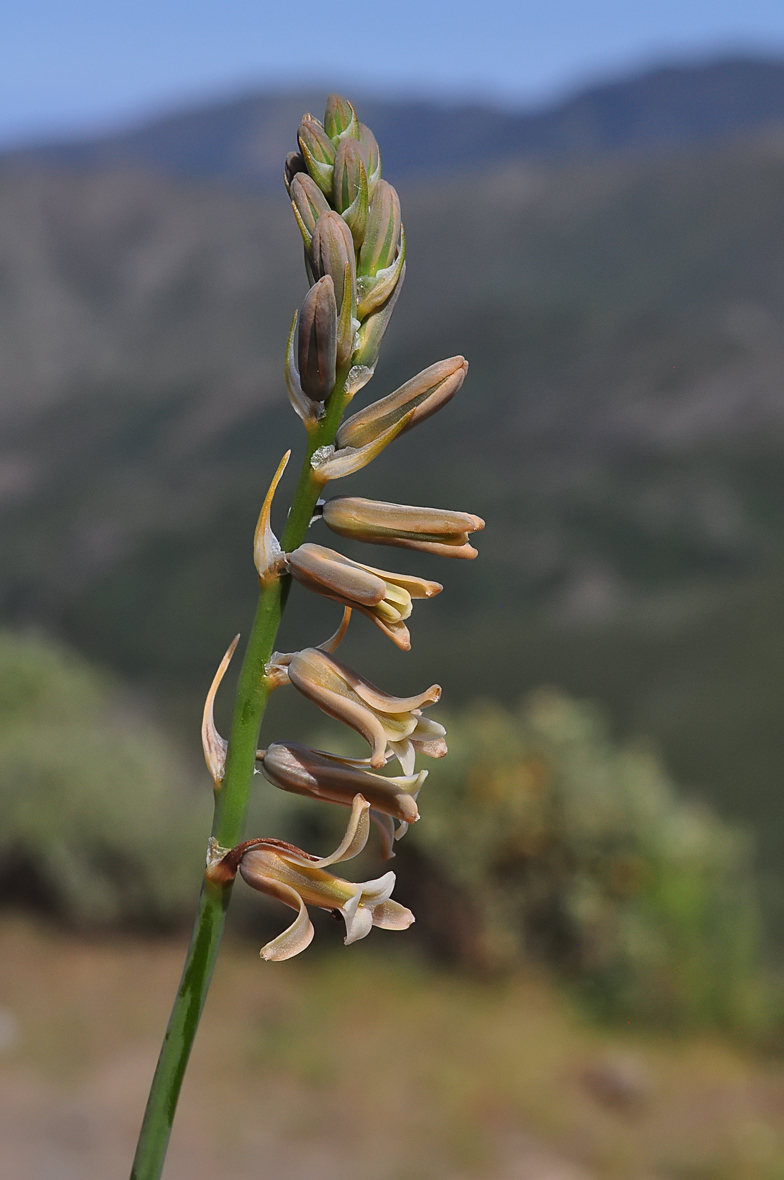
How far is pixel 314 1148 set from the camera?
7.31m

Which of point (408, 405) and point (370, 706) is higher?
point (408, 405)

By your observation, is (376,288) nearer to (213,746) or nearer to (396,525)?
(396,525)

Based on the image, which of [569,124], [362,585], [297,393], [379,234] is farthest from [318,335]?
[569,124]

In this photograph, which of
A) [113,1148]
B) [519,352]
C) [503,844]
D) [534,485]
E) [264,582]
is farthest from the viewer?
[519,352]

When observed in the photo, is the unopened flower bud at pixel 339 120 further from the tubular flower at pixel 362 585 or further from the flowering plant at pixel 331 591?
the tubular flower at pixel 362 585

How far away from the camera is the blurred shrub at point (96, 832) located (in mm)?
9852

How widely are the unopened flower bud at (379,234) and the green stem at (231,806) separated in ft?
0.61

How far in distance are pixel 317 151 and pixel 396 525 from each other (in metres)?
0.57

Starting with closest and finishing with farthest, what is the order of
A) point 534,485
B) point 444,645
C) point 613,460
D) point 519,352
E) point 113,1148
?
1. point 113,1148
2. point 444,645
3. point 534,485
4. point 613,460
5. point 519,352

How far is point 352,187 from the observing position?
1.71m

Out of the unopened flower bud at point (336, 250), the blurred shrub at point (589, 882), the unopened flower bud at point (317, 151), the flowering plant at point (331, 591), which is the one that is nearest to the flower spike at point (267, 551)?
the flowering plant at point (331, 591)

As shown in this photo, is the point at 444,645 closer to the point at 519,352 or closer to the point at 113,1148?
the point at 113,1148

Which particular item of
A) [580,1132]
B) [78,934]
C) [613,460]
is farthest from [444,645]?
[613,460]

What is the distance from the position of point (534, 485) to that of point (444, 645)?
26572 mm
